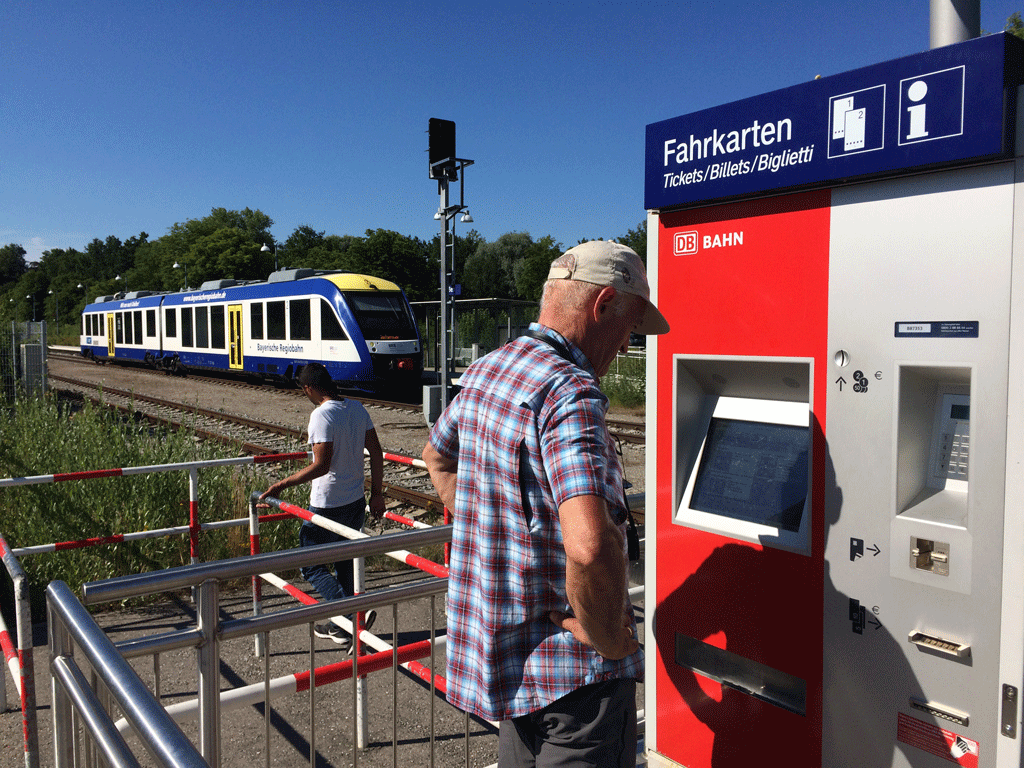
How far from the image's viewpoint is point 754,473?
265 cm

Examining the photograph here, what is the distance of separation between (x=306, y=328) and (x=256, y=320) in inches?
104

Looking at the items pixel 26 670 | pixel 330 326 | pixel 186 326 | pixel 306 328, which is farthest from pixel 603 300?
pixel 186 326

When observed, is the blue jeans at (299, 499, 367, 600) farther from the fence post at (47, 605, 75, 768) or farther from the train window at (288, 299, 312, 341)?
the train window at (288, 299, 312, 341)

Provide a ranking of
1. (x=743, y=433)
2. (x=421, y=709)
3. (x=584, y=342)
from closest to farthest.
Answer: (x=584, y=342) → (x=743, y=433) → (x=421, y=709)

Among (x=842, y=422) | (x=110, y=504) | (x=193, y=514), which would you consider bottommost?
(x=110, y=504)

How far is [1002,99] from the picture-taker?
1980 millimetres

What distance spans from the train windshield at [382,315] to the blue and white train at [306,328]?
0.09ft

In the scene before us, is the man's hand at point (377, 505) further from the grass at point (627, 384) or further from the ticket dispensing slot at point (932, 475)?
the grass at point (627, 384)

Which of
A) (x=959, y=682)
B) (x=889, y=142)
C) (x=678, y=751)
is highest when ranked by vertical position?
(x=889, y=142)

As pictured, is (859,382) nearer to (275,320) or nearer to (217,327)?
(275,320)

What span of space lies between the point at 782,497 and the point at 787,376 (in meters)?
0.41

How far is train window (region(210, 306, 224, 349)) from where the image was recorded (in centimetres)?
2421

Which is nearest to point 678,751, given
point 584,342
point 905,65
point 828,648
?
point 828,648

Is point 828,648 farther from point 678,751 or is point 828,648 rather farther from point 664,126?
point 664,126
